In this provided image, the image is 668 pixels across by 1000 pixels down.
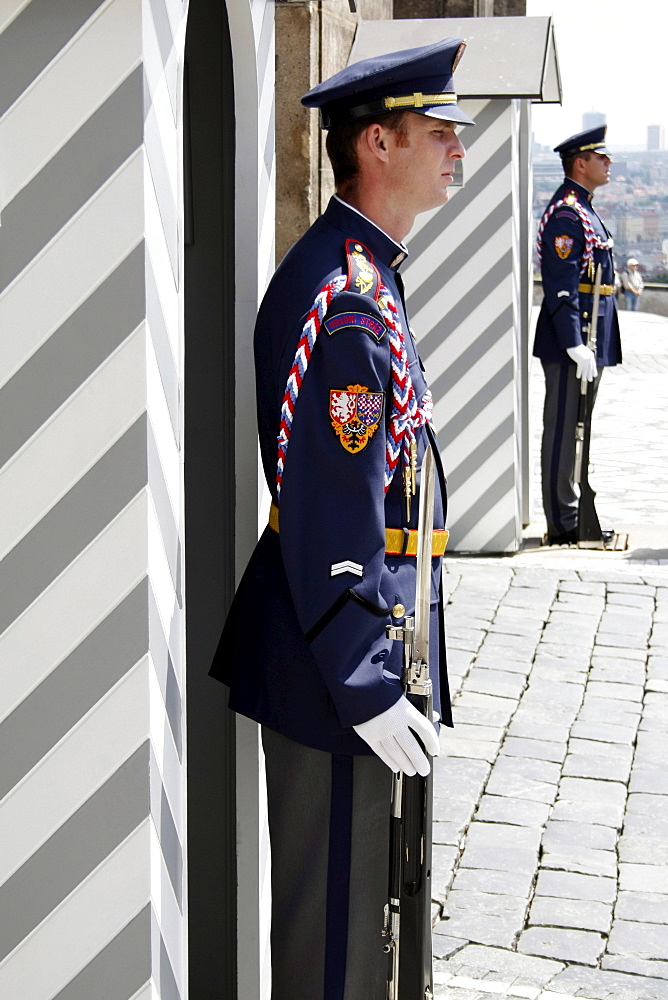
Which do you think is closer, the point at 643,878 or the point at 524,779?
the point at 643,878

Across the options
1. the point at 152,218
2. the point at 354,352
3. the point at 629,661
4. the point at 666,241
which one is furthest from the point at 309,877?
the point at 666,241

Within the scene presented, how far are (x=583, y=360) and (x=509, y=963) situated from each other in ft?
15.8

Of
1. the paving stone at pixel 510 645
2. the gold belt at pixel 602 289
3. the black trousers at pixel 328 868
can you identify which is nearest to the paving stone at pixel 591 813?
the paving stone at pixel 510 645

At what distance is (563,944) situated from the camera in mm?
3746

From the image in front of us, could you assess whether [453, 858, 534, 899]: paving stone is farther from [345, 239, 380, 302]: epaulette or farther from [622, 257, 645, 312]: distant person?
[622, 257, 645, 312]: distant person

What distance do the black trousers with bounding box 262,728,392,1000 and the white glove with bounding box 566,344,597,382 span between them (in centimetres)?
552

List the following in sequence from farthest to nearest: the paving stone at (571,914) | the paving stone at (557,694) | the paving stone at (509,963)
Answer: the paving stone at (557,694) < the paving stone at (571,914) < the paving stone at (509,963)

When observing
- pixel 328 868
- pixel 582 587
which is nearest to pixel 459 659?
pixel 582 587

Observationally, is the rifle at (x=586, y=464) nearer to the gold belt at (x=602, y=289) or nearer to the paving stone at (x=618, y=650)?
the gold belt at (x=602, y=289)

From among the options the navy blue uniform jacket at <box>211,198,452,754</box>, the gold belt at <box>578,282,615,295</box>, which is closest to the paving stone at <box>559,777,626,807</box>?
the navy blue uniform jacket at <box>211,198,452,754</box>

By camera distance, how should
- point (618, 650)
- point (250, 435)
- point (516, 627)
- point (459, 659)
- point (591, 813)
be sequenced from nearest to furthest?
point (250, 435), point (591, 813), point (459, 659), point (618, 650), point (516, 627)

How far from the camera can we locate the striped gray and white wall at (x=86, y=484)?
2.17m

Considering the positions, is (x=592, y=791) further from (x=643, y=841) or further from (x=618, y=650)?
(x=618, y=650)

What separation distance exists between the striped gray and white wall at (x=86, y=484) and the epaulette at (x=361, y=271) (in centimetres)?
35
